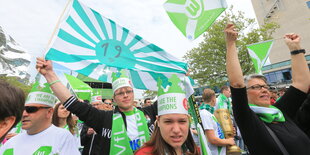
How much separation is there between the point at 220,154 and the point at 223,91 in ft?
10.7

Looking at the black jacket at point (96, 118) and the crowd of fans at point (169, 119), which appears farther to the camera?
the black jacket at point (96, 118)

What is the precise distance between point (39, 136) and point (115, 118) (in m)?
0.87

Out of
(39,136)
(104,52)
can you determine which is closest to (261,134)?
(39,136)

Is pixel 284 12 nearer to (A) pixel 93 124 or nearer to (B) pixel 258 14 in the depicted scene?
(B) pixel 258 14

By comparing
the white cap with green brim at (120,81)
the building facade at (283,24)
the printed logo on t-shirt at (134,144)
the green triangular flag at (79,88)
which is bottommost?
the printed logo on t-shirt at (134,144)

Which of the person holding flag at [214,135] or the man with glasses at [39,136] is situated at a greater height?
the man with glasses at [39,136]

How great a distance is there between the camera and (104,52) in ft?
9.70

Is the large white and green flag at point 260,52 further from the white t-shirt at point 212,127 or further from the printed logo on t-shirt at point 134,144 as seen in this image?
the printed logo on t-shirt at point 134,144

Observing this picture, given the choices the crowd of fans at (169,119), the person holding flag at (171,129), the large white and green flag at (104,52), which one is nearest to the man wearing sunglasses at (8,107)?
the crowd of fans at (169,119)

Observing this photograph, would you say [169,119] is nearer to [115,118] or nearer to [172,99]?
[172,99]

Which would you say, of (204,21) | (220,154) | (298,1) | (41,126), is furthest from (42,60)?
(298,1)

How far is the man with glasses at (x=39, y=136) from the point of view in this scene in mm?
1788

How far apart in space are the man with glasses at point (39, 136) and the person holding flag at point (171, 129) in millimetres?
913

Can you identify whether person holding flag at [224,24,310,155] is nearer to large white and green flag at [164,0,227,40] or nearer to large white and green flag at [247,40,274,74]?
large white and green flag at [164,0,227,40]
